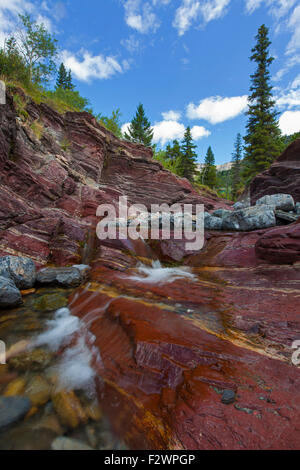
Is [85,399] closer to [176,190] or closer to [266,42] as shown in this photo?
[176,190]

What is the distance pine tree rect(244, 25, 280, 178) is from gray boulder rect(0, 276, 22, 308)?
22.9m

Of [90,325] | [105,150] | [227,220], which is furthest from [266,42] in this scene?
[90,325]

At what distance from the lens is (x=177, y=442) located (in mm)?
1613

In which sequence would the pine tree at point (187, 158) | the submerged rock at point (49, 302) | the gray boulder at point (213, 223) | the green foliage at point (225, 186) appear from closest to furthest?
the submerged rock at point (49, 302), the gray boulder at point (213, 223), the pine tree at point (187, 158), the green foliage at point (225, 186)

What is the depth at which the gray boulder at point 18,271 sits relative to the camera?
4848 millimetres

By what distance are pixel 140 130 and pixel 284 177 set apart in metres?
28.6

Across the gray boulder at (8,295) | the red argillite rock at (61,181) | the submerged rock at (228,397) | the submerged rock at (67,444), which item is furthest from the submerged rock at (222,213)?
the submerged rock at (67,444)

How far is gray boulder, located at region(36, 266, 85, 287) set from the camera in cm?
526

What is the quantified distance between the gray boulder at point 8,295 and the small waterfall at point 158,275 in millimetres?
2690

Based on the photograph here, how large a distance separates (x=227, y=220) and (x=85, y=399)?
8013 millimetres

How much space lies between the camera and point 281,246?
496 cm

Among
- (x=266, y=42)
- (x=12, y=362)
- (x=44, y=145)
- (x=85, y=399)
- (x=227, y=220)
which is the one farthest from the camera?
(x=266, y=42)

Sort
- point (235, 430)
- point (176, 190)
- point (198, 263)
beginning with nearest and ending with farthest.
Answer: point (235, 430), point (198, 263), point (176, 190)

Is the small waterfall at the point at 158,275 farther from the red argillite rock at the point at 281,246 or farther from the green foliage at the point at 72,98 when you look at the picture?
the green foliage at the point at 72,98
